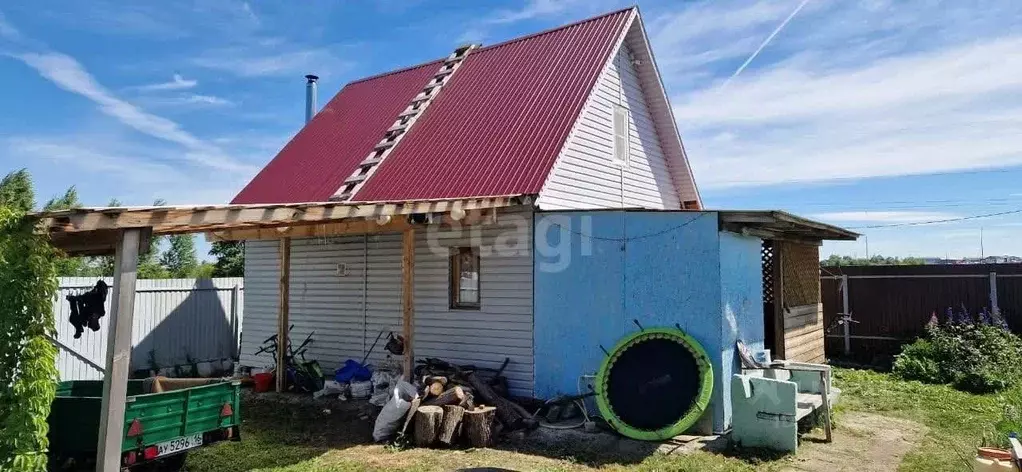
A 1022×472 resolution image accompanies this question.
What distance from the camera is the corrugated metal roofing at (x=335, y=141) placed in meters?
13.6

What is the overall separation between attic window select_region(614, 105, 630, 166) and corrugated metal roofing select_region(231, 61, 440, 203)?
4.89 metres

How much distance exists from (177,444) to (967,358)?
42.0ft

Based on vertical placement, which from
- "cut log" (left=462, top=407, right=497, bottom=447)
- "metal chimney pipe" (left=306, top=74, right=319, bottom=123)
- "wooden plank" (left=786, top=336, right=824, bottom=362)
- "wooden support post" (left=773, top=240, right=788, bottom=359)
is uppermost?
"metal chimney pipe" (left=306, top=74, right=319, bottom=123)

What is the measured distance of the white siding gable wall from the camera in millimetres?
11039

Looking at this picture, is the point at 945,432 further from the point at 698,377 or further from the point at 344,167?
the point at 344,167

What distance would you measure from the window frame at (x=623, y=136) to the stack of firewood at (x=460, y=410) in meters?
5.14

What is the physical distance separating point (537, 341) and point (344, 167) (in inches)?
239

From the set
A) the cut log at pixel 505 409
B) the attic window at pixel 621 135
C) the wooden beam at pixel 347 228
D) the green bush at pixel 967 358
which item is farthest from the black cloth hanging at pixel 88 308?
the green bush at pixel 967 358

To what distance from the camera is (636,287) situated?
911cm

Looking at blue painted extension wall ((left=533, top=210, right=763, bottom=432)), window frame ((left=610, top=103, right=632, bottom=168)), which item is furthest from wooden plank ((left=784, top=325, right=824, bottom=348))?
window frame ((left=610, top=103, right=632, bottom=168))

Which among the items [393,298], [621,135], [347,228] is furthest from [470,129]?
[347,228]

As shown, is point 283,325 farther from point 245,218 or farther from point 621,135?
point 621,135

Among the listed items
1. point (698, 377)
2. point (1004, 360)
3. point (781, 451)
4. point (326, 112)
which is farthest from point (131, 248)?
point (1004, 360)

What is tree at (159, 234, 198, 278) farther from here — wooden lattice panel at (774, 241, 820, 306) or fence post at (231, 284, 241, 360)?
wooden lattice panel at (774, 241, 820, 306)
